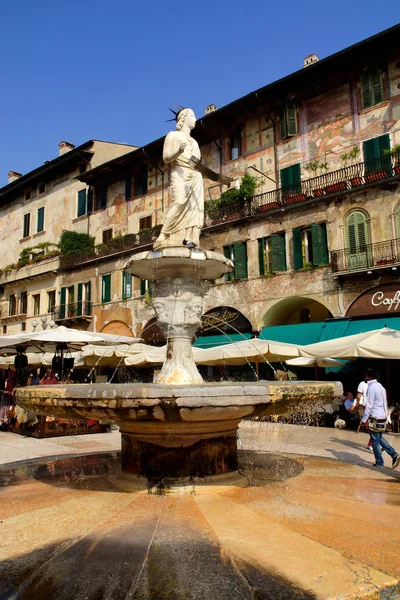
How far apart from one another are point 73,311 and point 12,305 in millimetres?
8549

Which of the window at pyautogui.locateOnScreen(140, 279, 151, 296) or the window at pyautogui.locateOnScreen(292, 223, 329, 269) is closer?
the window at pyautogui.locateOnScreen(292, 223, 329, 269)

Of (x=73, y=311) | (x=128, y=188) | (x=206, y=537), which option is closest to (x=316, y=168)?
(x=128, y=188)

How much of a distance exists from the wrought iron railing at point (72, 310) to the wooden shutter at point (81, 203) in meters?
6.40

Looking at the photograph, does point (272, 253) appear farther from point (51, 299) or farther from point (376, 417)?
point (51, 299)

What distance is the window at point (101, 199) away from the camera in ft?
104

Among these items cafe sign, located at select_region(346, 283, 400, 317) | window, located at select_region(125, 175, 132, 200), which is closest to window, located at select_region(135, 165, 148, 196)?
window, located at select_region(125, 175, 132, 200)

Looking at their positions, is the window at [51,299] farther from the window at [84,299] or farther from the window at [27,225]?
the window at [27,225]

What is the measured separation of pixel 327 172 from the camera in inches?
829

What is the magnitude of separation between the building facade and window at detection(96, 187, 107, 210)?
2.79m

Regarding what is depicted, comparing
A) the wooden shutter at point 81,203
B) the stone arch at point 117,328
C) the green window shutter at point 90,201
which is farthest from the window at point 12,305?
the stone arch at point 117,328

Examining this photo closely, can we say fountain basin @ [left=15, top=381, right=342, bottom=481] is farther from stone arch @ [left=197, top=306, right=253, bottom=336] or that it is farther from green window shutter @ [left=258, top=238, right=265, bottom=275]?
green window shutter @ [left=258, top=238, right=265, bottom=275]

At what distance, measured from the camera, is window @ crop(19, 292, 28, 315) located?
36031mm

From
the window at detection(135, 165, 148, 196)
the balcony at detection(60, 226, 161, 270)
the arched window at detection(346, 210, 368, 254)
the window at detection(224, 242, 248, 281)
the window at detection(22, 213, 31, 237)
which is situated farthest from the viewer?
the window at detection(22, 213, 31, 237)

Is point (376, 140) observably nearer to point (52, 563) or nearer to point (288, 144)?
point (288, 144)
